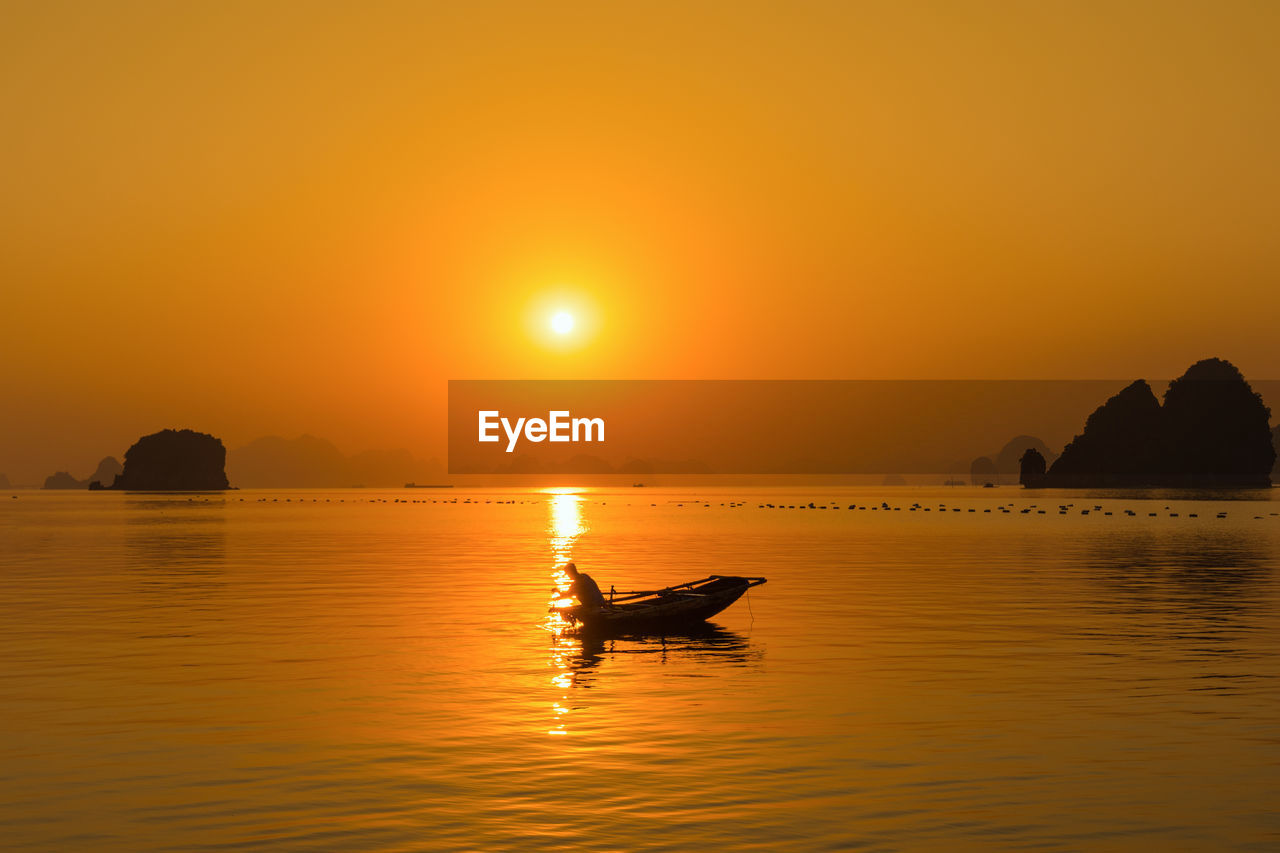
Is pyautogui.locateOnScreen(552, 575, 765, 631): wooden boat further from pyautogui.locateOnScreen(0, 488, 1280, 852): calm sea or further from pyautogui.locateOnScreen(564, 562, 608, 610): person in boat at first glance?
pyautogui.locateOnScreen(0, 488, 1280, 852): calm sea

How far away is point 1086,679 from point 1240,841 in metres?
16.7

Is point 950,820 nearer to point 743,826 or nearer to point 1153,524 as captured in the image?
point 743,826

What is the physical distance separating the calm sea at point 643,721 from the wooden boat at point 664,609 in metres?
1.36

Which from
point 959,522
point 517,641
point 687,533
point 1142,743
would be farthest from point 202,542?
point 1142,743

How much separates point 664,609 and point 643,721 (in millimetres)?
18941

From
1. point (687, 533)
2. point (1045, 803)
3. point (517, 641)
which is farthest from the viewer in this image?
point (687, 533)

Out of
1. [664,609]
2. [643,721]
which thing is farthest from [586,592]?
[643,721]

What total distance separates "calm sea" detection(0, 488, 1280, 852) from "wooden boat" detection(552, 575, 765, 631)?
1357mm

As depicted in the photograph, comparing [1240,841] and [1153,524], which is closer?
[1240,841]

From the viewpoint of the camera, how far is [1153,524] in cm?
17025

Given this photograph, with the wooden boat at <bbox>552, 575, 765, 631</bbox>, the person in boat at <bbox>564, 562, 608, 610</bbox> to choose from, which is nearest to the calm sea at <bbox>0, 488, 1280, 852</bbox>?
the wooden boat at <bbox>552, 575, 765, 631</bbox>

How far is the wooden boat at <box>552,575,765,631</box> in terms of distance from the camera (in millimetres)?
48062

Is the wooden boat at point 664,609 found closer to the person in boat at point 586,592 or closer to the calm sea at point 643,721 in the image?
the person in boat at point 586,592

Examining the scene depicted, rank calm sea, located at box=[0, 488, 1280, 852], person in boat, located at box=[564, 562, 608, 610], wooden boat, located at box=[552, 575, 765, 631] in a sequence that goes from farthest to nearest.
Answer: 1. person in boat, located at box=[564, 562, 608, 610]
2. wooden boat, located at box=[552, 575, 765, 631]
3. calm sea, located at box=[0, 488, 1280, 852]
